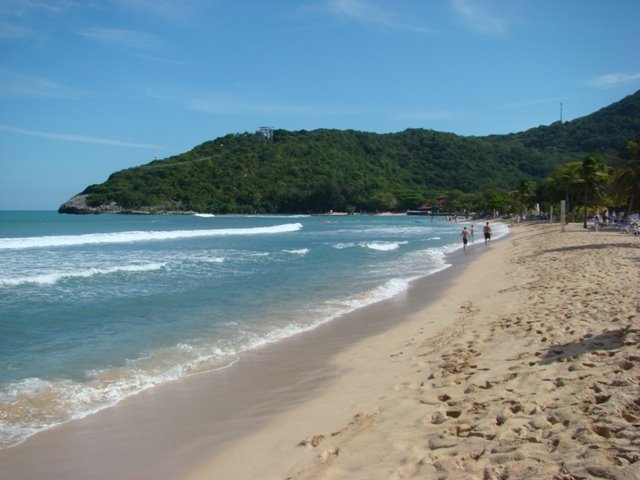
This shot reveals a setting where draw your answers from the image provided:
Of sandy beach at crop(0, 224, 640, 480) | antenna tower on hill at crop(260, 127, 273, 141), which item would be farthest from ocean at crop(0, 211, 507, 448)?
antenna tower on hill at crop(260, 127, 273, 141)

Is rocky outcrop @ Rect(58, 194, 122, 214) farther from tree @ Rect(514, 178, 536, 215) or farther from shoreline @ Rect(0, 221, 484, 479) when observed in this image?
shoreline @ Rect(0, 221, 484, 479)

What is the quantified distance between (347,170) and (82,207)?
266ft

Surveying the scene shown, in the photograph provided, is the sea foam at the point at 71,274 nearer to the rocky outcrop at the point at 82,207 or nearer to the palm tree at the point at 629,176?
the palm tree at the point at 629,176

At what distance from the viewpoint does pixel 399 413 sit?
509cm

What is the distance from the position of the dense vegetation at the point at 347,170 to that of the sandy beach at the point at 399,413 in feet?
410

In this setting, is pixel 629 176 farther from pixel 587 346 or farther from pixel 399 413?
pixel 399 413

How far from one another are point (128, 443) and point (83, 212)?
539ft

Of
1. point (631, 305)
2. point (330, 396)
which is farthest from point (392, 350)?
point (631, 305)

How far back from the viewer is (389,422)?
4887 mm

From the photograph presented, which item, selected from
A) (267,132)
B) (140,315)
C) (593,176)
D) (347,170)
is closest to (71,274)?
(140,315)

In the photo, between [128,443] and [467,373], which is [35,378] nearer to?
[128,443]

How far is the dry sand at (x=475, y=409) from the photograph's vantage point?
3.63 meters

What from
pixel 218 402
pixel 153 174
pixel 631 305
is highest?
pixel 153 174

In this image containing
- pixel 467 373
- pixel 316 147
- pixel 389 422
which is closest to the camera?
pixel 389 422
